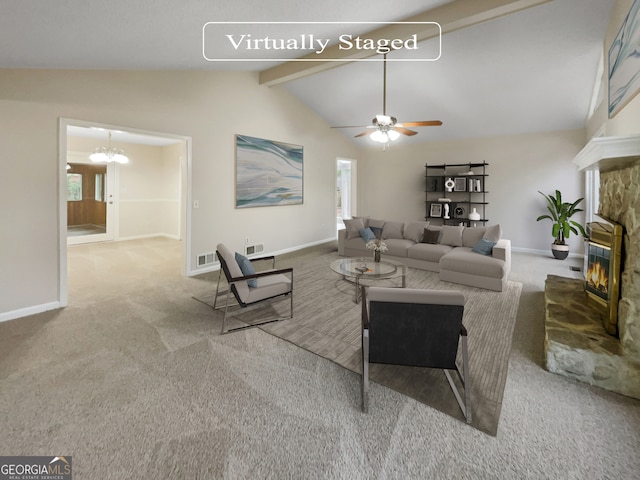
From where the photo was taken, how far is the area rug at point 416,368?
215cm

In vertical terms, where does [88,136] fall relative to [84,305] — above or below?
above

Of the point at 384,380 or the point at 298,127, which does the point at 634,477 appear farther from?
the point at 298,127

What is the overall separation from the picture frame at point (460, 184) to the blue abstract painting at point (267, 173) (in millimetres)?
3788

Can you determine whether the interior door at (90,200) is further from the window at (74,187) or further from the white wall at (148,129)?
the white wall at (148,129)

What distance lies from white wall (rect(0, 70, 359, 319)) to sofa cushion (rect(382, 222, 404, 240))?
2.05 meters

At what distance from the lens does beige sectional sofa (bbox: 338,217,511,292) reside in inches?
176

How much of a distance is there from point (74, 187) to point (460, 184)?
33.4 feet

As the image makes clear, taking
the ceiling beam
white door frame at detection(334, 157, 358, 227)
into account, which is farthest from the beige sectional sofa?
the ceiling beam

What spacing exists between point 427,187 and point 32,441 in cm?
820

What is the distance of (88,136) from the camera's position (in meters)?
7.48

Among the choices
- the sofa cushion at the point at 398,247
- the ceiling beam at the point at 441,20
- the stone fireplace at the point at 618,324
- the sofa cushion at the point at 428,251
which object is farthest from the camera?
the sofa cushion at the point at 398,247

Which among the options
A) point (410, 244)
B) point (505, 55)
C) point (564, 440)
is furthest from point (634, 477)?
point (505, 55)

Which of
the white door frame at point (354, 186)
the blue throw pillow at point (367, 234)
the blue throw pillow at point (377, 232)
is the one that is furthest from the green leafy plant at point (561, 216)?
the white door frame at point (354, 186)

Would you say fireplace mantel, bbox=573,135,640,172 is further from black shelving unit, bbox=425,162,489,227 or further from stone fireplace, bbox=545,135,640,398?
black shelving unit, bbox=425,162,489,227
